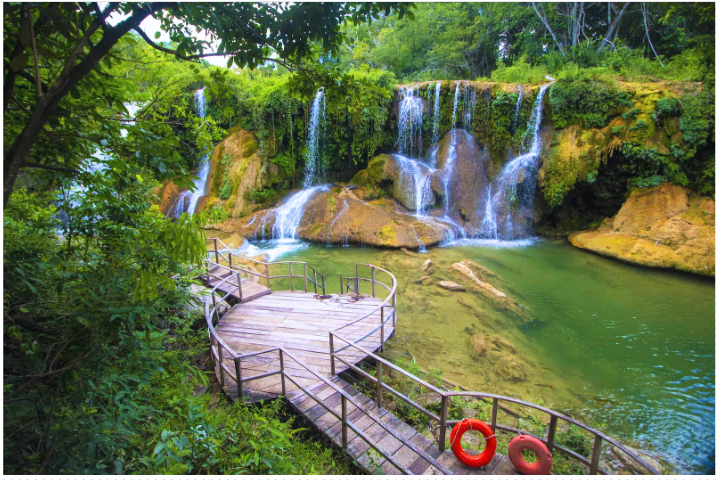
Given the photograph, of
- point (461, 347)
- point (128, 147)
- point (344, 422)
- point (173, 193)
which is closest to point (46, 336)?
point (128, 147)

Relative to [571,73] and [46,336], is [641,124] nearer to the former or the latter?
[571,73]

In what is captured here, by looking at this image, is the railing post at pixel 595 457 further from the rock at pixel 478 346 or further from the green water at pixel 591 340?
the rock at pixel 478 346

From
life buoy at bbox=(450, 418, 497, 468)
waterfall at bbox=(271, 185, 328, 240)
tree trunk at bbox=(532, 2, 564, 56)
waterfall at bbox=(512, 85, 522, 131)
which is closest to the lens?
life buoy at bbox=(450, 418, 497, 468)

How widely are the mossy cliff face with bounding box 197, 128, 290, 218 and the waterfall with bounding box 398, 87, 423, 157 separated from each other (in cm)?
657

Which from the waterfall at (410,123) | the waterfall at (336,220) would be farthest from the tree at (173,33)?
the waterfall at (410,123)

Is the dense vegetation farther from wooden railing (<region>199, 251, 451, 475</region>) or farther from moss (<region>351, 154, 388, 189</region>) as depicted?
moss (<region>351, 154, 388, 189</region>)

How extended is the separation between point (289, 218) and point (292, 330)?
32.9 ft

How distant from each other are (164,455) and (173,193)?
18261mm

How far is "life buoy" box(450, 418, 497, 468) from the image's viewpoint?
3.39 metres

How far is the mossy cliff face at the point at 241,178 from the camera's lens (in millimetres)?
16609

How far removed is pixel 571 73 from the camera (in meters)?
14.8

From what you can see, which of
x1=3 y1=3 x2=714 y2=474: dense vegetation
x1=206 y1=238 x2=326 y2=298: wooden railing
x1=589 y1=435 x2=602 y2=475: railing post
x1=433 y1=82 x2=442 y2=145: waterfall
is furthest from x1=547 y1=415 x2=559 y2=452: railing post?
x1=433 y1=82 x2=442 y2=145: waterfall

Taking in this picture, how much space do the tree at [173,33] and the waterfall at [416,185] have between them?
44.5ft

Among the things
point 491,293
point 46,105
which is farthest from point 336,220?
point 46,105
